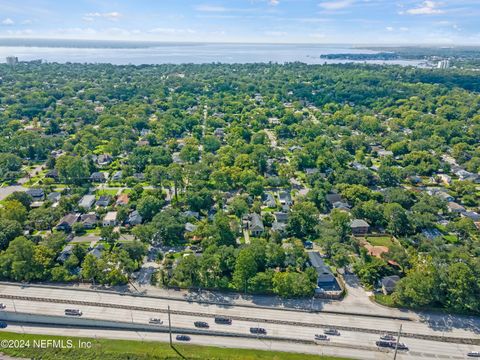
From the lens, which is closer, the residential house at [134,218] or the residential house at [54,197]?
the residential house at [134,218]

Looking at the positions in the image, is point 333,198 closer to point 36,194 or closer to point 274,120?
point 36,194

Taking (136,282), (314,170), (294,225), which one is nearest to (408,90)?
(314,170)

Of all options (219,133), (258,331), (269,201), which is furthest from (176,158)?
(258,331)

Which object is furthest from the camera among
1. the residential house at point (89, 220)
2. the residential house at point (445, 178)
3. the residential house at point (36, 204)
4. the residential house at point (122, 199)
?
the residential house at point (445, 178)

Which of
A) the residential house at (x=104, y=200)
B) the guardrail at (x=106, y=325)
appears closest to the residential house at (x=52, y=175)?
the residential house at (x=104, y=200)

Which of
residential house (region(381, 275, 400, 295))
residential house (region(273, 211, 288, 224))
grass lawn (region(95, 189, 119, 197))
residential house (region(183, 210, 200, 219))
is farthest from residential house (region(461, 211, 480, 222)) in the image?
grass lawn (region(95, 189, 119, 197))

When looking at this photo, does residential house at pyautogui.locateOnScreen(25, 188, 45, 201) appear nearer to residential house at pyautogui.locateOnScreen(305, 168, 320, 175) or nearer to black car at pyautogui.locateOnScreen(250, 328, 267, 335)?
black car at pyautogui.locateOnScreen(250, 328, 267, 335)

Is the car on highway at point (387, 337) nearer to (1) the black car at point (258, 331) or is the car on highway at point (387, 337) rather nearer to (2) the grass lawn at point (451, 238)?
(1) the black car at point (258, 331)
